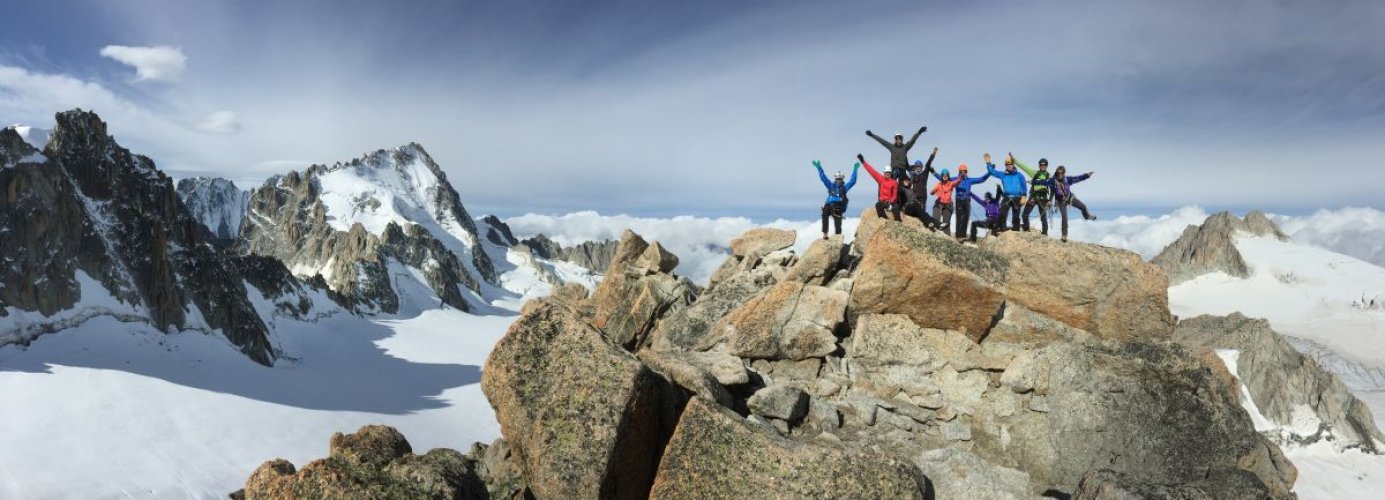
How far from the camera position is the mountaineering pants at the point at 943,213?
934 inches

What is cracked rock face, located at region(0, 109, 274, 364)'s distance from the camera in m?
74.9

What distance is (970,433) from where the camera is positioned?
14.0 m

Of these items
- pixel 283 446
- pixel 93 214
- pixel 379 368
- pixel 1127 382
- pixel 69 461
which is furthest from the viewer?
pixel 379 368

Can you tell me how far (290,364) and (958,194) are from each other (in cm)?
12572

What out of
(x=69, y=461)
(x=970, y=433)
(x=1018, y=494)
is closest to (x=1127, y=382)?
(x=970, y=433)

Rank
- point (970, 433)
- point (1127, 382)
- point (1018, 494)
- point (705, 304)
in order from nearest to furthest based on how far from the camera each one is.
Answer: point (1018, 494), point (1127, 382), point (970, 433), point (705, 304)

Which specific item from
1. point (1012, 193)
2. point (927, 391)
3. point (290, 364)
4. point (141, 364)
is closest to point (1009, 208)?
point (1012, 193)

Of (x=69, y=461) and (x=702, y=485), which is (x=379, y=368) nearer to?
(x=69, y=461)

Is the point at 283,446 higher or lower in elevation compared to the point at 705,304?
lower

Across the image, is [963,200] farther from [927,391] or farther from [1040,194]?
[927,391]

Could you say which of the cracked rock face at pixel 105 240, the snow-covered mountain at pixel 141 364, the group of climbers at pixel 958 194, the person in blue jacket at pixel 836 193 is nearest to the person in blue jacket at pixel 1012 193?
the group of climbers at pixel 958 194

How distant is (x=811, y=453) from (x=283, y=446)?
67.3 metres

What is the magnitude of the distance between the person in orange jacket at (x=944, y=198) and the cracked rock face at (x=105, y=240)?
304 ft

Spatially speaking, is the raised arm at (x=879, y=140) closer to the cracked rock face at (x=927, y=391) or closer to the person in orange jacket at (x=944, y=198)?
the person in orange jacket at (x=944, y=198)
